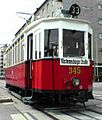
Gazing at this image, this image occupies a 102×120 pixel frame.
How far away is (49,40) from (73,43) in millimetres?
871

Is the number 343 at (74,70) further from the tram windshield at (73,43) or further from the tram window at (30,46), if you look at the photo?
the tram window at (30,46)

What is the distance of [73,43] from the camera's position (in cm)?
1330

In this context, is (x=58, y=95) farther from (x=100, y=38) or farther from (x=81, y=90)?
(x=100, y=38)

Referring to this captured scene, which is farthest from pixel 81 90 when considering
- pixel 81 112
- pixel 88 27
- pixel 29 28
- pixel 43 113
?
pixel 29 28

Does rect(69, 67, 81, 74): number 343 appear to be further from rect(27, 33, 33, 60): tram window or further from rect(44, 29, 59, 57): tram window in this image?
rect(27, 33, 33, 60): tram window

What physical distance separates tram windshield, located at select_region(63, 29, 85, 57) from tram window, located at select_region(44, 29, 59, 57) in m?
0.32

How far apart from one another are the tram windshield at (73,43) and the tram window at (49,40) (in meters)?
0.32

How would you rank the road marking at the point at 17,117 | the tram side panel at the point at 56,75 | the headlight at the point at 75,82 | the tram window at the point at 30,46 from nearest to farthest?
the road marking at the point at 17,117
the tram side panel at the point at 56,75
the headlight at the point at 75,82
the tram window at the point at 30,46

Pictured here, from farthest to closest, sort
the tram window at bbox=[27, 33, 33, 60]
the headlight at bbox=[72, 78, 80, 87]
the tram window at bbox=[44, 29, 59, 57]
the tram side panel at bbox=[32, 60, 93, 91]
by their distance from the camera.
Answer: the tram window at bbox=[27, 33, 33, 60] < the tram window at bbox=[44, 29, 59, 57] < the headlight at bbox=[72, 78, 80, 87] < the tram side panel at bbox=[32, 60, 93, 91]

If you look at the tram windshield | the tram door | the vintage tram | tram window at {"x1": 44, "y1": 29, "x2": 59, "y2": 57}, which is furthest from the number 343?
the tram door

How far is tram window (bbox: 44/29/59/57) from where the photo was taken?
13.1 meters

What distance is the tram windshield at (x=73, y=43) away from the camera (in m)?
13.1

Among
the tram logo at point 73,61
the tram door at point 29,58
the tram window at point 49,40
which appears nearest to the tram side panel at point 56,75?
the tram logo at point 73,61

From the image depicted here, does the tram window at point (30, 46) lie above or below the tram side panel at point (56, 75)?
above
